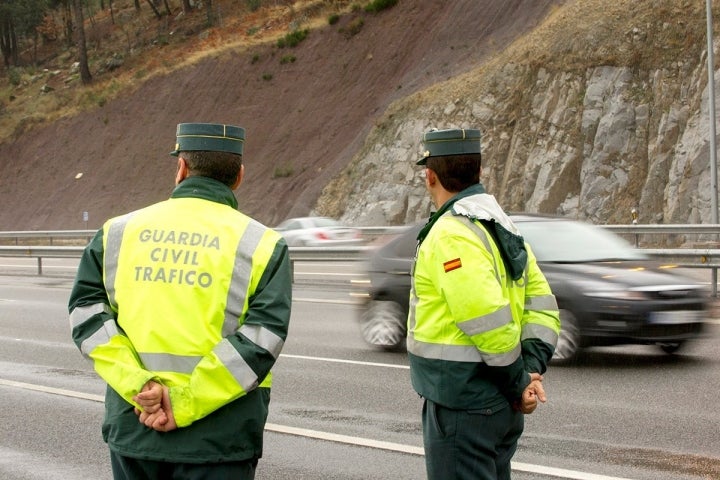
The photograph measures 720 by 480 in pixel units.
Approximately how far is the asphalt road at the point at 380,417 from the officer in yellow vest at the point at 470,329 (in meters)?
3.05

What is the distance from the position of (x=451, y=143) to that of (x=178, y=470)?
1550 mm

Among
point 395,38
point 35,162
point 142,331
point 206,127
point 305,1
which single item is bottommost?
point 142,331

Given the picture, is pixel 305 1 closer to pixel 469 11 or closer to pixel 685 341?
pixel 469 11

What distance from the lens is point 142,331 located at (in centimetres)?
362

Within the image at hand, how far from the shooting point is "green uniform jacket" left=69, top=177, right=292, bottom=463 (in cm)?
353

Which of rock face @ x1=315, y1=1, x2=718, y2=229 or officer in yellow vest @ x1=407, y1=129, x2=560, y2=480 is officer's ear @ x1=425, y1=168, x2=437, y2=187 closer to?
officer in yellow vest @ x1=407, y1=129, x2=560, y2=480

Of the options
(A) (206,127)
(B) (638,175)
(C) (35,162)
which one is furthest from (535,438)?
(C) (35,162)

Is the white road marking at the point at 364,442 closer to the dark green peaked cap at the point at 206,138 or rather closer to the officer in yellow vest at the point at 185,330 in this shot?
the officer in yellow vest at the point at 185,330

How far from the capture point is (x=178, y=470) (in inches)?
140

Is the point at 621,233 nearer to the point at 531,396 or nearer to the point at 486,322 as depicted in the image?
the point at 531,396

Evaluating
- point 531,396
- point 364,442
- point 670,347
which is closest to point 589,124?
point 670,347

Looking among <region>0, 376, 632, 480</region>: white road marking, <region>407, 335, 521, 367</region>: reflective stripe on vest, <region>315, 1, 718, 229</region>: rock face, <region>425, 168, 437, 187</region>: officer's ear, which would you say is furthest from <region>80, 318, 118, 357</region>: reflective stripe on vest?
<region>315, 1, 718, 229</region>: rock face

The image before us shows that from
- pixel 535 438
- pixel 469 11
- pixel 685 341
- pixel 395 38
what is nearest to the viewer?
pixel 535 438

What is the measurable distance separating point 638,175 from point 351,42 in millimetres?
20643
